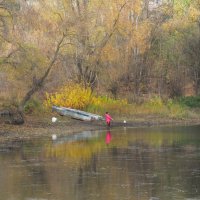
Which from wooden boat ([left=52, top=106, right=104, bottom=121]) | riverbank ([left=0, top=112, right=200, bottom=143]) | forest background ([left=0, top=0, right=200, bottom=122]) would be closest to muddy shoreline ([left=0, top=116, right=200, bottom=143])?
riverbank ([left=0, top=112, right=200, bottom=143])

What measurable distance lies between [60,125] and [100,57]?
11558 millimetres

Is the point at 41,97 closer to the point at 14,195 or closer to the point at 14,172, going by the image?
the point at 14,172

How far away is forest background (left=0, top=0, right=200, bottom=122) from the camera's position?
44469mm

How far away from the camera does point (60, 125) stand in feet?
154

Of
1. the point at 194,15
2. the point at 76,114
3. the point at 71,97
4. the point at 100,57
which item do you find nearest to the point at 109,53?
the point at 100,57

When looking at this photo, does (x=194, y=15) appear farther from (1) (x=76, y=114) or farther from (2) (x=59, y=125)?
(2) (x=59, y=125)

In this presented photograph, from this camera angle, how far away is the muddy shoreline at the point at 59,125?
40.7 m

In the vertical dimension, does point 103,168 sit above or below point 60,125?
below

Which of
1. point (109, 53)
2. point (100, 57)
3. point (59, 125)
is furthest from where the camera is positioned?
point (109, 53)

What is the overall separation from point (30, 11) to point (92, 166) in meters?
25.2

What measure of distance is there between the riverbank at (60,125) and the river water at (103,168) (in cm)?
243

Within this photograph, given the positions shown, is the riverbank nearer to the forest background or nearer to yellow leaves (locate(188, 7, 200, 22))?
the forest background

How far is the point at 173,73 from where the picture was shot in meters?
65.1

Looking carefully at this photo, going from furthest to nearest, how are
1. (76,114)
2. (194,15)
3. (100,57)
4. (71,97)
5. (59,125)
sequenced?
1. (194,15)
2. (100,57)
3. (71,97)
4. (76,114)
5. (59,125)
